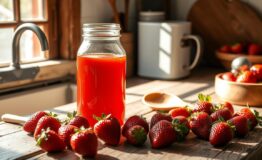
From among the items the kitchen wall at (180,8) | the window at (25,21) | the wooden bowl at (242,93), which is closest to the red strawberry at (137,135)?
the wooden bowl at (242,93)

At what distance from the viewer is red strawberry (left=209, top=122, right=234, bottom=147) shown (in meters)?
0.85

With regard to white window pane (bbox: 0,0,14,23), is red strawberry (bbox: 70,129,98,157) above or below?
below

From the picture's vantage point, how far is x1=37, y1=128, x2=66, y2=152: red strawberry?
2.56 feet

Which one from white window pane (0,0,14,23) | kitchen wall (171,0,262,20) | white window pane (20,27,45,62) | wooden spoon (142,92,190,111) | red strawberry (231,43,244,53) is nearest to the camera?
wooden spoon (142,92,190,111)

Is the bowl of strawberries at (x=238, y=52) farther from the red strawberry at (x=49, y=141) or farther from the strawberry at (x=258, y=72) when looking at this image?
the red strawberry at (x=49, y=141)

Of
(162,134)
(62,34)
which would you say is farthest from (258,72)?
(62,34)

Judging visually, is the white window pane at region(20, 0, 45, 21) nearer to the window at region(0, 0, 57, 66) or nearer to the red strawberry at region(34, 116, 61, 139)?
the window at region(0, 0, 57, 66)

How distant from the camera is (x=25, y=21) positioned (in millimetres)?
1551

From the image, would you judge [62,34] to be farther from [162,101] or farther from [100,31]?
[100,31]

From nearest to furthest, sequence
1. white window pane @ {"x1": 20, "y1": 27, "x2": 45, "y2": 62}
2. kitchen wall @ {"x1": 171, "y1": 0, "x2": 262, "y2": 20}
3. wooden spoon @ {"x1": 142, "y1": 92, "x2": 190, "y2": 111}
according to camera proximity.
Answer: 1. wooden spoon @ {"x1": 142, "y1": 92, "x2": 190, "y2": 111}
2. white window pane @ {"x1": 20, "y1": 27, "x2": 45, "y2": 62}
3. kitchen wall @ {"x1": 171, "y1": 0, "x2": 262, "y2": 20}

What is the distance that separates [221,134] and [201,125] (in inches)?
2.5

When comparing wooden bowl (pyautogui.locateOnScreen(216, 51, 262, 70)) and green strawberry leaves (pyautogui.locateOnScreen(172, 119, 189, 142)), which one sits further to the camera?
wooden bowl (pyautogui.locateOnScreen(216, 51, 262, 70))

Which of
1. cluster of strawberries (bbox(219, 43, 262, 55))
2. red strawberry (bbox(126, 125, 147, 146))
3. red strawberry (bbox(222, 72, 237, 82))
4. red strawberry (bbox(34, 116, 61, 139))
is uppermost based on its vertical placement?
cluster of strawberries (bbox(219, 43, 262, 55))

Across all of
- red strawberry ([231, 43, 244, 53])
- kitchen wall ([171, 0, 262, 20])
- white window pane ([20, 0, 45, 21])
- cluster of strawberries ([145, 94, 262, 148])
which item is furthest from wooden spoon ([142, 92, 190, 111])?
kitchen wall ([171, 0, 262, 20])
